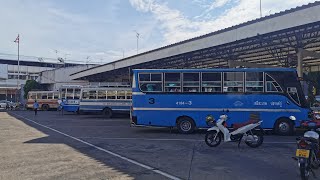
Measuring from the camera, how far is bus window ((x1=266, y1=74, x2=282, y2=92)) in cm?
1555

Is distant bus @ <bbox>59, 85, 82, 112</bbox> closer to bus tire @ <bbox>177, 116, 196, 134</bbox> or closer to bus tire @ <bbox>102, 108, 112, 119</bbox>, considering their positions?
bus tire @ <bbox>102, 108, 112, 119</bbox>

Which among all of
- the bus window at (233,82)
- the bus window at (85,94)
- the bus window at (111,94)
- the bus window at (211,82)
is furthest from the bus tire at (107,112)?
the bus window at (233,82)

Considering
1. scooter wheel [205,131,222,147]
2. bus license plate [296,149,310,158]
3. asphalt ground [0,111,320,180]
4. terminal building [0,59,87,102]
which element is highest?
terminal building [0,59,87,102]

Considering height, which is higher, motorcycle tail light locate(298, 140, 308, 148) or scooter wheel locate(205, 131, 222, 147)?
motorcycle tail light locate(298, 140, 308, 148)

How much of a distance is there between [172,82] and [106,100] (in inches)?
527

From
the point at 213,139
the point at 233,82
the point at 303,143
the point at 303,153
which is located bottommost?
the point at 213,139

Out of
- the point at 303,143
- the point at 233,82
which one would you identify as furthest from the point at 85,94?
the point at 303,143

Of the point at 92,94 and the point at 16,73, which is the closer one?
the point at 92,94

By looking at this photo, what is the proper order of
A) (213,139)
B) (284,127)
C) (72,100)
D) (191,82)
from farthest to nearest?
(72,100) → (191,82) → (284,127) → (213,139)

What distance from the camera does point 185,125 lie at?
16.3 meters

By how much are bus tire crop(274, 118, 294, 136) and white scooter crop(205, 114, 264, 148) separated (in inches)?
157

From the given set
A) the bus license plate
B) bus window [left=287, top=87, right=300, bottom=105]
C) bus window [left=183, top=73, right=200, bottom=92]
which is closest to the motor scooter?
the bus license plate

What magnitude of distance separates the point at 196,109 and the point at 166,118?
58.7 inches

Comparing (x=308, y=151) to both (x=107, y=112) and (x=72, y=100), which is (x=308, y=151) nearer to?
(x=107, y=112)
